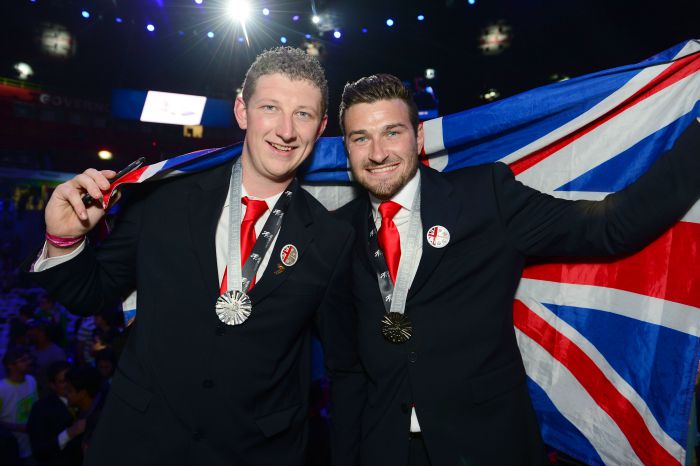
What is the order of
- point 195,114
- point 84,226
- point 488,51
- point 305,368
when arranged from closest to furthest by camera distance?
point 84,226, point 305,368, point 488,51, point 195,114

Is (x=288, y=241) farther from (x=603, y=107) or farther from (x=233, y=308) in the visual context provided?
(x=603, y=107)

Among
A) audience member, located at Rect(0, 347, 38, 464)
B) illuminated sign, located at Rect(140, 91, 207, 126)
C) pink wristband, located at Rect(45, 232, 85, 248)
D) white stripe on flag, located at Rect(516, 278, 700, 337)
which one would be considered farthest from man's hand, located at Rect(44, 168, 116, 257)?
illuminated sign, located at Rect(140, 91, 207, 126)

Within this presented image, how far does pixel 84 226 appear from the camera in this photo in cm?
184

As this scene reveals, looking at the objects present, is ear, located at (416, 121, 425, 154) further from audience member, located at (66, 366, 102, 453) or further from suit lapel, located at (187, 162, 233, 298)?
audience member, located at (66, 366, 102, 453)

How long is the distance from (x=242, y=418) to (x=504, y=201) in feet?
5.31

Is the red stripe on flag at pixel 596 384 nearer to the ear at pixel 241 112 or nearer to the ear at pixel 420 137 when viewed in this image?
the ear at pixel 420 137

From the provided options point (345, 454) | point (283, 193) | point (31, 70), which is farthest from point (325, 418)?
point (31, 70)

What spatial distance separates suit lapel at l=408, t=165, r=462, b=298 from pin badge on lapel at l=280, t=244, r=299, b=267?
1.95ft

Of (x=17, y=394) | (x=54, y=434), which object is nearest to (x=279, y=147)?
(x=54, y=434)

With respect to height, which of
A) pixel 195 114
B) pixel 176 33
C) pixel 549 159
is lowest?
pixel 549 159

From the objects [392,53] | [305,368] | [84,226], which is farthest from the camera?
[392,53]

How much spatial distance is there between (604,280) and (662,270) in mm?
261

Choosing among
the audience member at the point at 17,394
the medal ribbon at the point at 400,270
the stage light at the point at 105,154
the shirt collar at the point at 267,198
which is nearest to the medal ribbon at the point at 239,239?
the shirt collar at the point at 267,198

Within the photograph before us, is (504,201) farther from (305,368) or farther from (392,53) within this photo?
(392,53)
